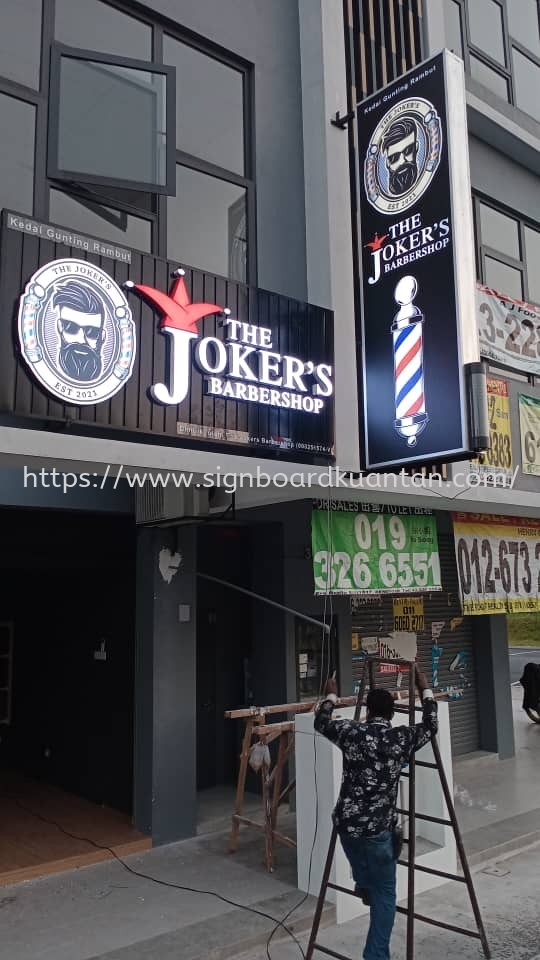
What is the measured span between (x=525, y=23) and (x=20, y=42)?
9371 millimetres

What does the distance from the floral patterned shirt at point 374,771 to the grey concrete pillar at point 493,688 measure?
7.54 meters

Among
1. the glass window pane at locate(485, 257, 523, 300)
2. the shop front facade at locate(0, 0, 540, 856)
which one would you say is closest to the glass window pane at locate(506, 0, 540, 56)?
the shop front facade at locate(0, 0, 540, 856)

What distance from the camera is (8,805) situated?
898 cm

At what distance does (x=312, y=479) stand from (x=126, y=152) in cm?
343

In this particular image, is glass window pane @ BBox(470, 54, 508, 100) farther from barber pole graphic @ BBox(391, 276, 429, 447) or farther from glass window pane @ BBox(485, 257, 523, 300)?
barber pole graphic @ BBox(391, 276, 429, 447)

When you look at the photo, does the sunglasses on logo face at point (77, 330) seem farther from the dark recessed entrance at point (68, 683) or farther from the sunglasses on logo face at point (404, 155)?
the sunglasses on logo face at point (404, 155)

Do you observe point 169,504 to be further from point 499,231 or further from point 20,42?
point 499,231

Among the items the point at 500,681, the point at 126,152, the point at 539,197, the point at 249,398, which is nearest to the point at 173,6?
the point at 126,152

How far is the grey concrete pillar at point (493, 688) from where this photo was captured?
1195 cm

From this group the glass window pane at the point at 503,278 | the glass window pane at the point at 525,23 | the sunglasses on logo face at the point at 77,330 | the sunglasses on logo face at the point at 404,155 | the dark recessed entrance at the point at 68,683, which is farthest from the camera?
the glass window pane at the point at 525,23

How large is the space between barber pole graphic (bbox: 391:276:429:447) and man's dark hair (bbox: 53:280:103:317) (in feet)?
9.07

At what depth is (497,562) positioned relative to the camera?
9992 millimetres

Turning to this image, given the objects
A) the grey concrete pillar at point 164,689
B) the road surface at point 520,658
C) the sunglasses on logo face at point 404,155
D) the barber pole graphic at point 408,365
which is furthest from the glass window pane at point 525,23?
the road surface at point 520,658

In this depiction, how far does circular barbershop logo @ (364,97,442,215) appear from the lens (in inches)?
277
